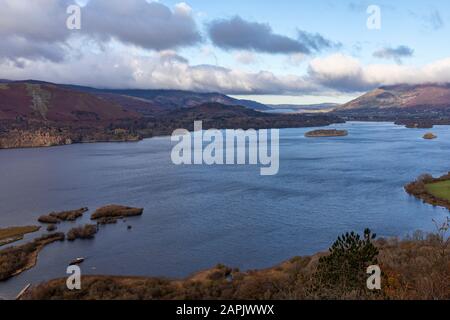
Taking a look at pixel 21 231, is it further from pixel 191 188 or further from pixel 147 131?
pixel 147 131

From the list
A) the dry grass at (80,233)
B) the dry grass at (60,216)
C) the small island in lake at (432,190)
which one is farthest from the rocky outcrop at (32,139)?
the small island in lake at (432,190)

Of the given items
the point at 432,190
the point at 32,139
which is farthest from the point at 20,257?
the point at 32,139

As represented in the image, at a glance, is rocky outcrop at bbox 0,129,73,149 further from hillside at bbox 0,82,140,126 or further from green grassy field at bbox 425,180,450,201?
green grassy field at bbox 425,180,450,201

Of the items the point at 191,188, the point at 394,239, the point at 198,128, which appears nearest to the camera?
the point at 394,239

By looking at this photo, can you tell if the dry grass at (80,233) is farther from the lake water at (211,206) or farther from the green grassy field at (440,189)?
the green grassy field at (440,189)

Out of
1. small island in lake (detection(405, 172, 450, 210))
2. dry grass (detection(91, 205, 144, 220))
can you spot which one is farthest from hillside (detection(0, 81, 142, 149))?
small island in lake (detection(405, 172, 450, 210))
